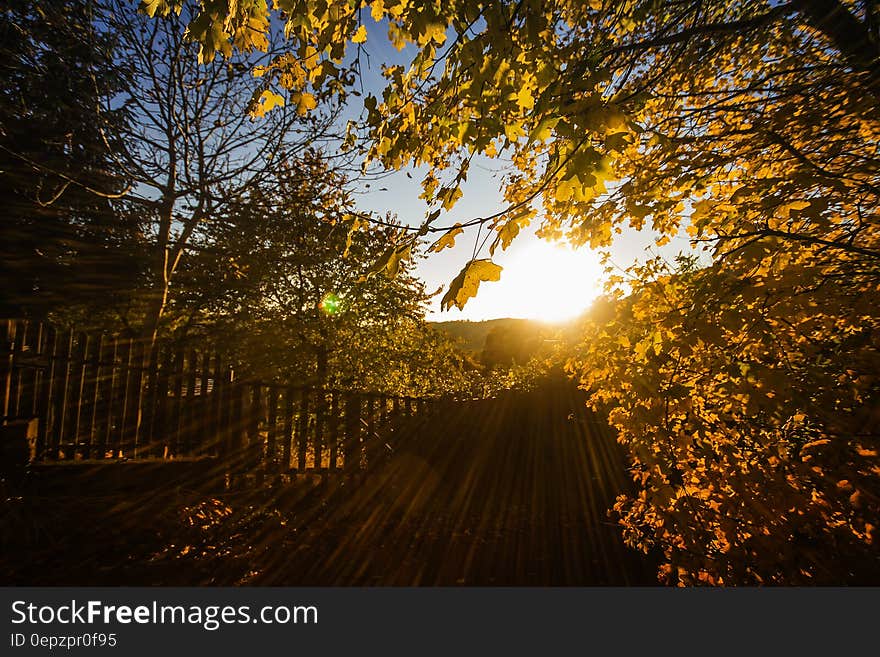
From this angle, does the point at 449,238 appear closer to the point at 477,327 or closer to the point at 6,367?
the point at 6,367

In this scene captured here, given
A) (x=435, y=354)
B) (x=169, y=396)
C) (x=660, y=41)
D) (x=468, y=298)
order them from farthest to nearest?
1. (x=435, y=354)
2. (x=169, y=396)
3. (x=660, y=41)
4. (x=468, y=298)

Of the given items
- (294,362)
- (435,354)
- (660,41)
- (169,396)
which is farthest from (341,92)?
(435,354)

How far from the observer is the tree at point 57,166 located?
588 cm

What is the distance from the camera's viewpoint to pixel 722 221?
7.74 ft

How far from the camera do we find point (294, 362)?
37.3 feet

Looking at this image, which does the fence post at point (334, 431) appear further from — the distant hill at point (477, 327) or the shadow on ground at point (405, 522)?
the distant hill at point (477, 327)

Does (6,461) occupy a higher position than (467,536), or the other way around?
(6,461)

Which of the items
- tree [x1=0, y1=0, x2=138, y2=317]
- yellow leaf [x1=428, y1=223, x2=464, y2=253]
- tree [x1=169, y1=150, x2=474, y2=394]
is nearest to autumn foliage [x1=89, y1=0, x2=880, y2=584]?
yellow leaf [x1=428, y1=223, x2=464, y2=253]

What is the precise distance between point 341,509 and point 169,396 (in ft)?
9.32

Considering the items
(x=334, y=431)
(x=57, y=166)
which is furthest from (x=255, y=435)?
(x=57, y=166)

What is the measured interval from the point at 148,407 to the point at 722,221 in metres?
6.34

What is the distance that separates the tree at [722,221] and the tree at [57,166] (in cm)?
542
